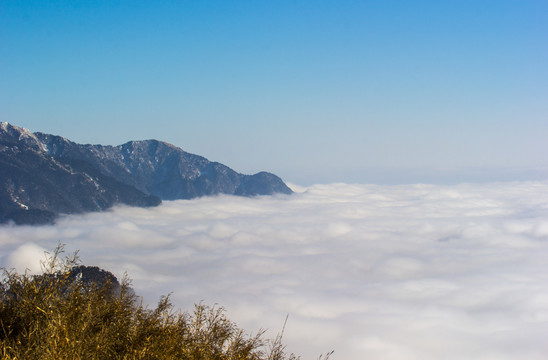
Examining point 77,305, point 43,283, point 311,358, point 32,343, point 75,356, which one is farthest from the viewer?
point 311,358

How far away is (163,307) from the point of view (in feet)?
87.0

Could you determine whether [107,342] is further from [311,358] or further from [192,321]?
[311,358]

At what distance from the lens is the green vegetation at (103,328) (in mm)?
19375

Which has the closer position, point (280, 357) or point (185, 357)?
point (185, 357)

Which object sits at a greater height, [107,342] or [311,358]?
[107,342]

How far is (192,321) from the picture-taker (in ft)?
81.5

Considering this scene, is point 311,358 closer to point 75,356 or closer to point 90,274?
point 90,274

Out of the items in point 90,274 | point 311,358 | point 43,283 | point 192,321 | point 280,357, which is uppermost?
point 43,283

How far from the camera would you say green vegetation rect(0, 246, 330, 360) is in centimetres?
1938

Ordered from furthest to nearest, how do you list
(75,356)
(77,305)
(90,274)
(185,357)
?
(90,274)
(77,305)
(185,357)
(75,356)

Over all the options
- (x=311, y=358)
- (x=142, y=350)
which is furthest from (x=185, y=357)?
(x=311, y=358)

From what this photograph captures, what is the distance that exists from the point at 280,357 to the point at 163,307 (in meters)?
7.26

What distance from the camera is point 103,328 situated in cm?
2175

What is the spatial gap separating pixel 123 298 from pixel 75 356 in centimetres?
1135
